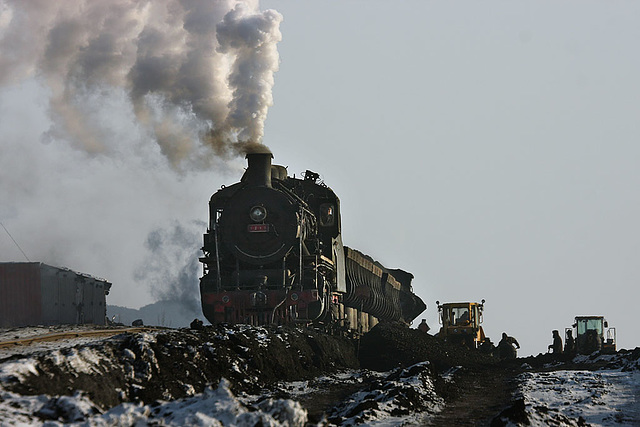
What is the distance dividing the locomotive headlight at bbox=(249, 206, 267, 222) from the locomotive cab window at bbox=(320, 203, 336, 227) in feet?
12.8

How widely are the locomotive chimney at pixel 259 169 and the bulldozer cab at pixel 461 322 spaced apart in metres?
17.1

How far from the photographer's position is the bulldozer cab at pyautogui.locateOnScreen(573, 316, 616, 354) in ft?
150

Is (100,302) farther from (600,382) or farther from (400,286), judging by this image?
(600,382)

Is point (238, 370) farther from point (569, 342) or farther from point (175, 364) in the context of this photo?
point (569, 342)

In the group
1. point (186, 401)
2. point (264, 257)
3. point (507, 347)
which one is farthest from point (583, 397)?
point (507, 347)

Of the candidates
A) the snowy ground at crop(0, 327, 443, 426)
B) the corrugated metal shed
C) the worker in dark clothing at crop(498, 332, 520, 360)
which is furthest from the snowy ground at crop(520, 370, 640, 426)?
the corrugated metal shed

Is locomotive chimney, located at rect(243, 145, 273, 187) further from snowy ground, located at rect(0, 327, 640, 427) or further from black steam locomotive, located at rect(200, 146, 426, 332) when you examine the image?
snowy ground, located at rect(0, 327, 640, 427)

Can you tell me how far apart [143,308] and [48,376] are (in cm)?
11728

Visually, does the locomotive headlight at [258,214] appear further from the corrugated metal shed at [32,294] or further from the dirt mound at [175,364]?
the corrugated metal shed at [32,294]

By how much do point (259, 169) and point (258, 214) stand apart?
1.85m

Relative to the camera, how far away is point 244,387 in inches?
744

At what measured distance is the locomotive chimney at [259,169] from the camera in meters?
30.9

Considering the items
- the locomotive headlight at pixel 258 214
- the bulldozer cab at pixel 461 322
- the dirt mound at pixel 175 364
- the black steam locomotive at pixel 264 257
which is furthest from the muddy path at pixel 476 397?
the bulldozer cab at pixel 461 322

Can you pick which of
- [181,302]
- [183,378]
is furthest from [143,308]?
[183,378]
